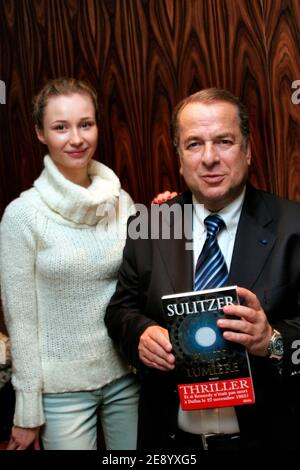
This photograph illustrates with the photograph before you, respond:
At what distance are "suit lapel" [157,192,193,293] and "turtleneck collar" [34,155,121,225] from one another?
21 cm

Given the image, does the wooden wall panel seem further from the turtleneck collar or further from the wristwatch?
the wristwatch

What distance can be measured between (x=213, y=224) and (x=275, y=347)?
1.33ft

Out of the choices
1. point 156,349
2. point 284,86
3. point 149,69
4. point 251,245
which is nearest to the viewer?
point 156,349

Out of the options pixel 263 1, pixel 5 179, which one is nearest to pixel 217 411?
pixel 263 1

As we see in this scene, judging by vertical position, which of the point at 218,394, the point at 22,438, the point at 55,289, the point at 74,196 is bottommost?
the point at 22,438

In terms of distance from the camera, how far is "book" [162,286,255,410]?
1.28m

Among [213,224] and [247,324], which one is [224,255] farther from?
[247,324]

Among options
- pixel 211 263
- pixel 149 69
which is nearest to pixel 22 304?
pixel 211 263

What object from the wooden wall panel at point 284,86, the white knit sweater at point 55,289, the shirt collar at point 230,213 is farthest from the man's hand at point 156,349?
the wooden wall panel at point 284,86

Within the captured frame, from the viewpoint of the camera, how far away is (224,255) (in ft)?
5.08

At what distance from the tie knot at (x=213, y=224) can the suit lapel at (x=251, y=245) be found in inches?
2.2

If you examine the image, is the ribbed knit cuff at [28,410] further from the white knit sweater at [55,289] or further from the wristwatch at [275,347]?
the wristwatch at [275,347]

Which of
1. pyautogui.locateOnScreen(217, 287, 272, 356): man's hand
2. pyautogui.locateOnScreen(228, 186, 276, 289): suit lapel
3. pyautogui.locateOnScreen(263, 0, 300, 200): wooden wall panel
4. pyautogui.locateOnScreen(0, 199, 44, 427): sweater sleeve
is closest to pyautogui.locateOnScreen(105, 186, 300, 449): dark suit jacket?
pyautogui.locateOnScreen(228, 186, 276, 289): suit lapel
